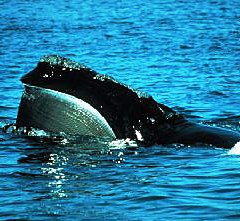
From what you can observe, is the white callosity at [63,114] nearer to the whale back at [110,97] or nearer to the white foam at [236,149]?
the whale back at [110,97]

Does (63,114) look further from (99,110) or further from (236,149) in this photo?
(236,149)

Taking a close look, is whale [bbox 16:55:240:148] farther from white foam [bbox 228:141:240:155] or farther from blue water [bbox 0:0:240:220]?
white foam [bbox 228:141:240:155]

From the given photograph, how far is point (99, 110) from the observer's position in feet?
43.3

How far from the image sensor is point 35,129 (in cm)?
1361

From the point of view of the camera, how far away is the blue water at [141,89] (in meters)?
10.4

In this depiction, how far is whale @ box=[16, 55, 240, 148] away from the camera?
517 inches

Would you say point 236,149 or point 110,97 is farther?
point 110,97

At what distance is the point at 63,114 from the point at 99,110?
1.85 ft

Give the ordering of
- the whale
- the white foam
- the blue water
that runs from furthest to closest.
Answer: the whale
the white foam
the blue water

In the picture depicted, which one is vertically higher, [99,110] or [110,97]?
[110,97]

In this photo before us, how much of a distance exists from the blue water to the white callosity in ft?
0.92

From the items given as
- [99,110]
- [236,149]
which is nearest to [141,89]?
[99,110]

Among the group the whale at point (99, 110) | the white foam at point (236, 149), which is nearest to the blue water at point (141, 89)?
the white foam at point (236, 149)

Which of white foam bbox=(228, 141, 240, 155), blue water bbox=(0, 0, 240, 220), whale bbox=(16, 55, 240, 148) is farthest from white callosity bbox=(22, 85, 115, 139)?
white foam bbox=(228, 141, 240, 155)
